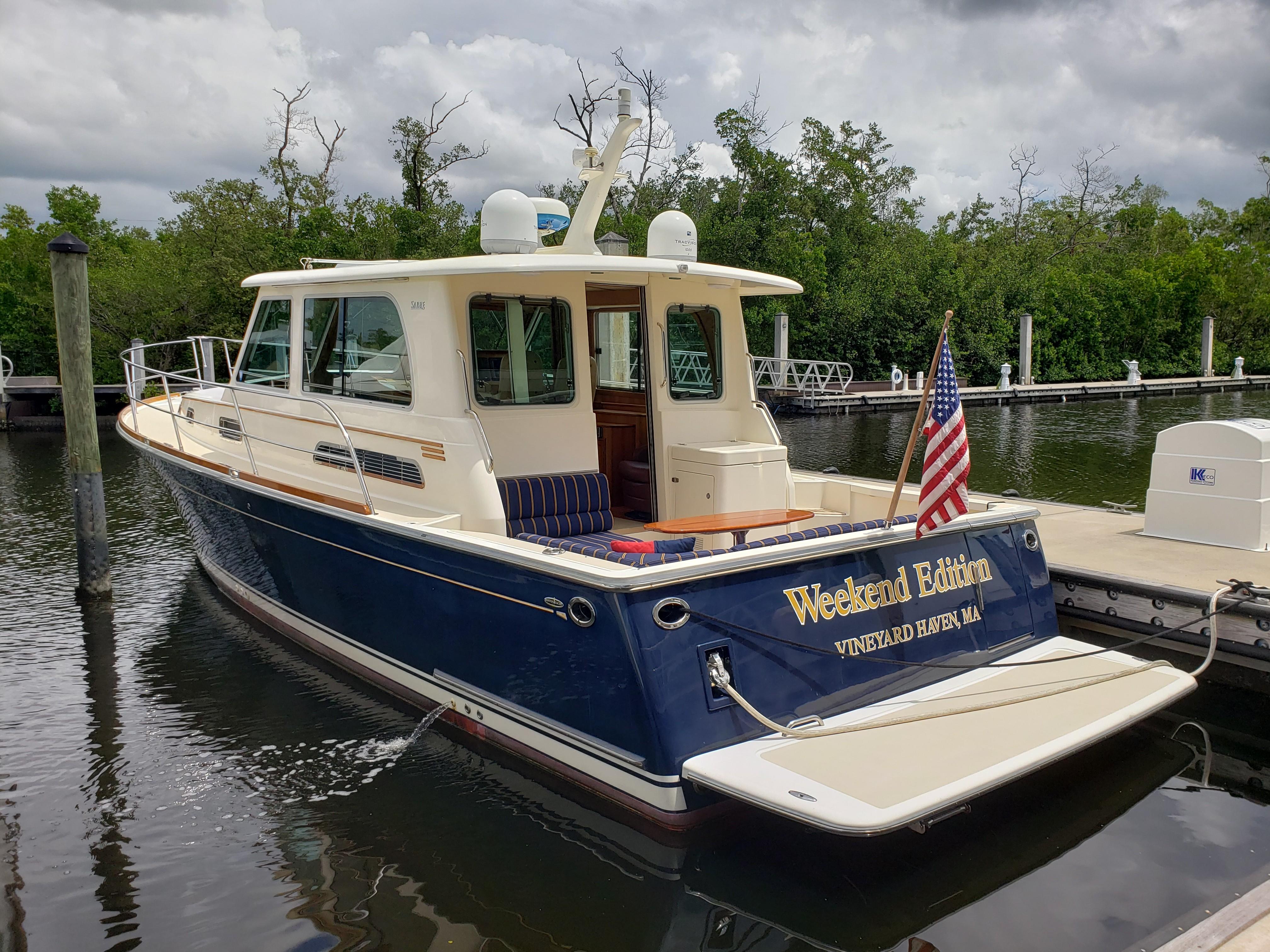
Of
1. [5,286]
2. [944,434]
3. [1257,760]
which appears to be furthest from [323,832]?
[5,286]

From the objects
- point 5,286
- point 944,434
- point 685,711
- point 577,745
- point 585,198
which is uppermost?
point 5,286

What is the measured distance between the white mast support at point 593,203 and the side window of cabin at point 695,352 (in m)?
0.75

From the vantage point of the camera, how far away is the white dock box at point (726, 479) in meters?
6.13

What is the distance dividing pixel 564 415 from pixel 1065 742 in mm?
3444

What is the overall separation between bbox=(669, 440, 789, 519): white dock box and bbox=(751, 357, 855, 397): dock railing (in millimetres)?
15898

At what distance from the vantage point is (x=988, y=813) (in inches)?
184

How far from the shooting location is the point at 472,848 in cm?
447

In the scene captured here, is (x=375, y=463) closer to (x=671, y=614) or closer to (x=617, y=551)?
(x=617, y=551)

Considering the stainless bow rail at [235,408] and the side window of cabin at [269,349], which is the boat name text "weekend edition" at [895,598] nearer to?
the stainless bow rail at [235,408]

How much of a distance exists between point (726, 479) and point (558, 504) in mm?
1115

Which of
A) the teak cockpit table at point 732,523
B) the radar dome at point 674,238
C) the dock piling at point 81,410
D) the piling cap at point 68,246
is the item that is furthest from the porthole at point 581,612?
the piling cap at point 68,246

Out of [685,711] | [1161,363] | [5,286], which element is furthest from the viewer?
[1161,363]

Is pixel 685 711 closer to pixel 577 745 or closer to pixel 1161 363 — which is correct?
pixel 577 745

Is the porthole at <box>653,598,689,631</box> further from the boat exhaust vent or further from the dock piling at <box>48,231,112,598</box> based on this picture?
the dock piling at <box>48,231,112,598</box>
